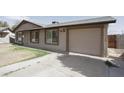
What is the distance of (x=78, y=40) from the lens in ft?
38.5

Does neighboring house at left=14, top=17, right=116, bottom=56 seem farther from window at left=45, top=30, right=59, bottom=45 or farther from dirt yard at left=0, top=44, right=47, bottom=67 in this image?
dirt yard at left=0, top=44, right=47, bottom=67

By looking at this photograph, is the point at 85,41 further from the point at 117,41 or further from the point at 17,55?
the point at 117,41

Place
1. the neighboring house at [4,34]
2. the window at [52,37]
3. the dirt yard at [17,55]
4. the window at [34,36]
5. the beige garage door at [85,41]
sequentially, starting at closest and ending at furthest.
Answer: the dirt yard at [17,55] < the beige garage door at [85,41] < the window at [52,37] < the window at [34,36] < the neighboring house at [4,34]

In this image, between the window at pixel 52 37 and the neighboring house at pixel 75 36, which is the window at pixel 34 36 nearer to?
the neighboring house at pixel 75 36

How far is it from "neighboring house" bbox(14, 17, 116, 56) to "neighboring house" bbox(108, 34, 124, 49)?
229 inches

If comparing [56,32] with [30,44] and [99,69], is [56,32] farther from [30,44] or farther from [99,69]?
[99,69]

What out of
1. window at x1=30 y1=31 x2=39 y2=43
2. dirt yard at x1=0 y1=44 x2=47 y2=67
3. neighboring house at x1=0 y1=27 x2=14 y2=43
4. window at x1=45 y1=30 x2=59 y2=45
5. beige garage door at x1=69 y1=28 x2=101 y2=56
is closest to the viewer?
dirt yard at x1=0 y1=44 x2=47 y2=67

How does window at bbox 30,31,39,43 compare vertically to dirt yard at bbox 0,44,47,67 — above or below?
above

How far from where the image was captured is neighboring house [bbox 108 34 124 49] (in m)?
15.2

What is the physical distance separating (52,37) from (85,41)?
474 cm

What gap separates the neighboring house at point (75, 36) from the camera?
987cm

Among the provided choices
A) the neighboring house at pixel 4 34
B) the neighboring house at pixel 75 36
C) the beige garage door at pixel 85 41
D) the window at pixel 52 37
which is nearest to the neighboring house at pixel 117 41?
the neighboring house at pixel 75 36

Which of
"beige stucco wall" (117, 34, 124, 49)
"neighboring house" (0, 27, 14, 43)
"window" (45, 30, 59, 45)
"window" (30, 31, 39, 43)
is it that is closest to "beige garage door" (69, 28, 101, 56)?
"window" (45, 30, 59, 45)
